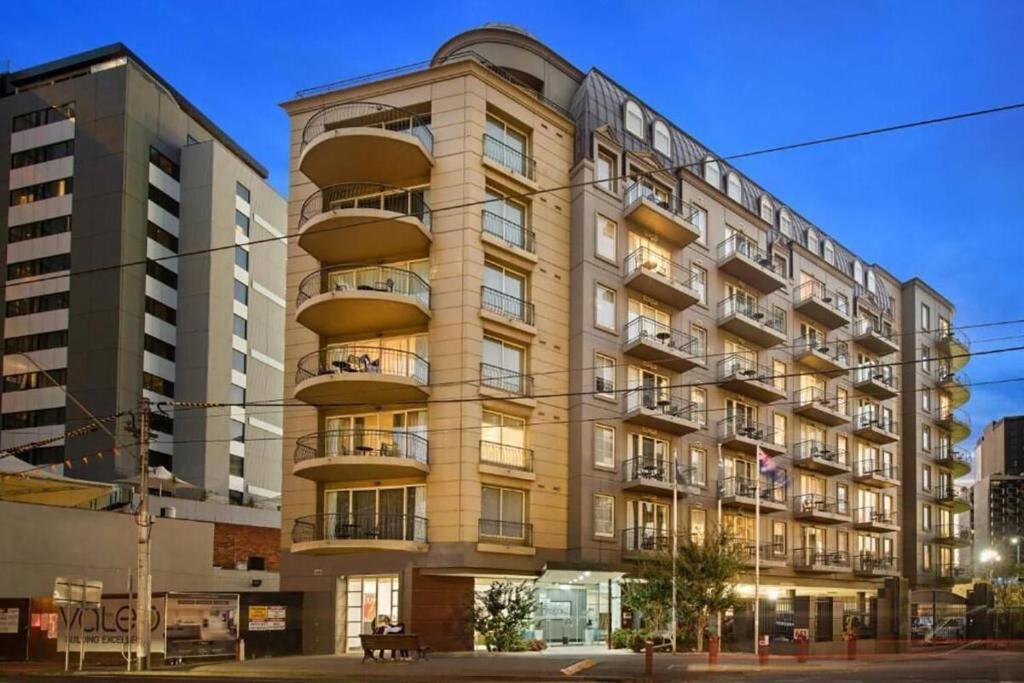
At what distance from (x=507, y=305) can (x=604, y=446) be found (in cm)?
727

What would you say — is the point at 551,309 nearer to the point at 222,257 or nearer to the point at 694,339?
the point at 694,339

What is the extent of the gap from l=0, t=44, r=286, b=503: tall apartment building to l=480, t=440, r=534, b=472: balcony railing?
3492 cm

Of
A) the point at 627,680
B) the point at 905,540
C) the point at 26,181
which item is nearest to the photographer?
the point at 627,680

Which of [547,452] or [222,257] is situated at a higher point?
[222,257]

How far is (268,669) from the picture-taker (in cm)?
3183

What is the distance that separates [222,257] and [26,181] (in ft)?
45.1

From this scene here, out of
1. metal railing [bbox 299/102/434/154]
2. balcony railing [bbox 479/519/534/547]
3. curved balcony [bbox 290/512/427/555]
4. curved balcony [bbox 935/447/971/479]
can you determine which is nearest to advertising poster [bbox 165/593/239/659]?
curved balcony [bbox 290/512/427/555]

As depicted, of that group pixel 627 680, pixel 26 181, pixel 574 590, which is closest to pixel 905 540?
pixel 574 590

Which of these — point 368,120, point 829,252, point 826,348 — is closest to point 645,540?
point 368,120

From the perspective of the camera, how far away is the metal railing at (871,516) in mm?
66125

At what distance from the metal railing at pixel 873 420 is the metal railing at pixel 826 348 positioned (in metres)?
3.32

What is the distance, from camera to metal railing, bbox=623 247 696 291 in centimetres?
4797

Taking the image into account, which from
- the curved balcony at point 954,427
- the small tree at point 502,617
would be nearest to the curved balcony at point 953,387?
the curved balcony at point 954,427

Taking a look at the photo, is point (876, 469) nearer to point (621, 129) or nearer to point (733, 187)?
point (733, 187)
